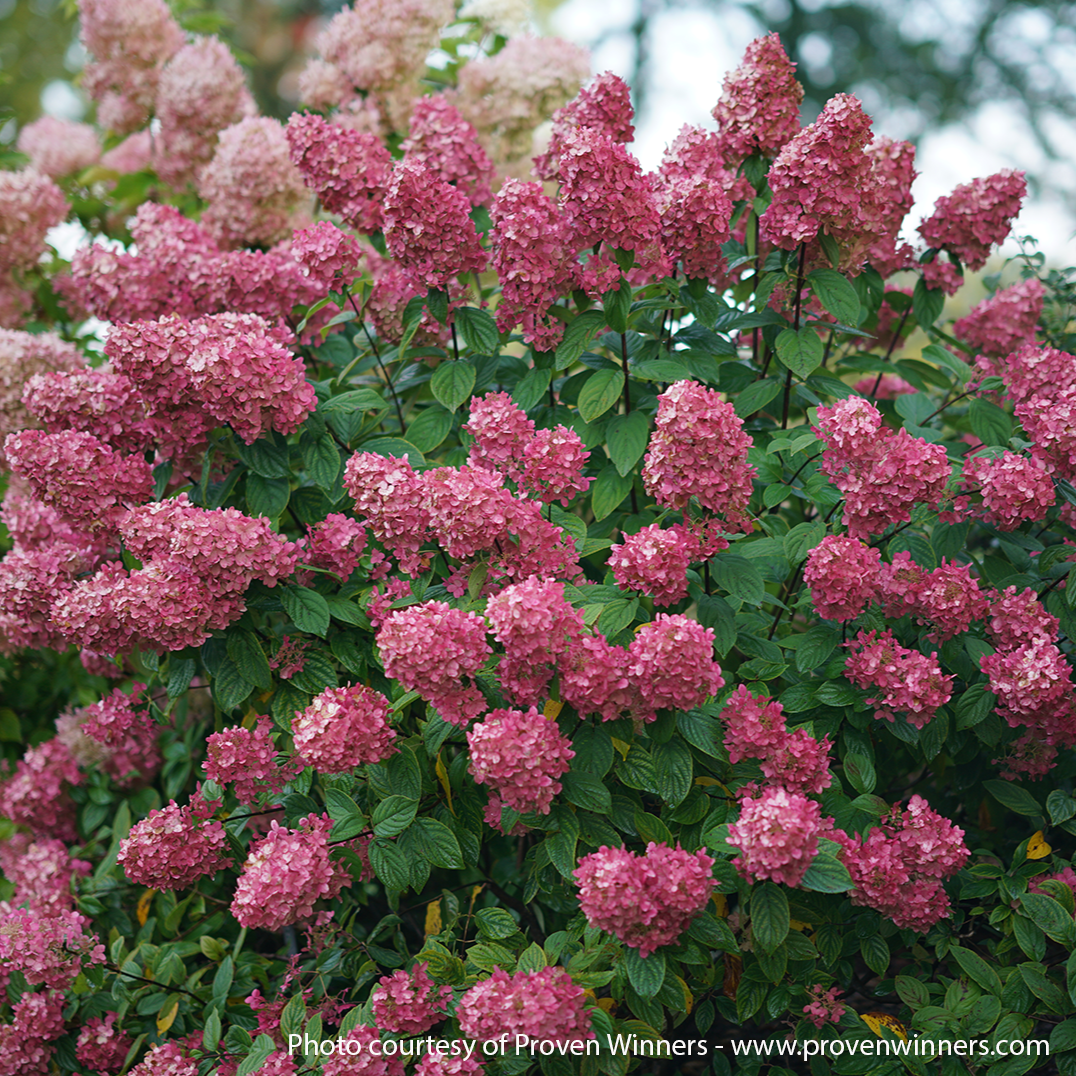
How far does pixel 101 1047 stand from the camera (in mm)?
2516

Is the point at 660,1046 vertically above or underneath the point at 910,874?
underneath

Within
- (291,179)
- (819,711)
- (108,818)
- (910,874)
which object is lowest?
(108,818)

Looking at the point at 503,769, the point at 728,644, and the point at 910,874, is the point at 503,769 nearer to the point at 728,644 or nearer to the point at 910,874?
the point at 728,644

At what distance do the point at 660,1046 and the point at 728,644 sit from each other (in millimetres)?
885

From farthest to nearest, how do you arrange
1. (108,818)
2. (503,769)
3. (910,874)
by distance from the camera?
(108,818) → (910,874) → (503,769)

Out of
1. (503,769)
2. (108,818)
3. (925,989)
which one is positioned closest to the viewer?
(503,769)

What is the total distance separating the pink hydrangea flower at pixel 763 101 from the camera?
248cm

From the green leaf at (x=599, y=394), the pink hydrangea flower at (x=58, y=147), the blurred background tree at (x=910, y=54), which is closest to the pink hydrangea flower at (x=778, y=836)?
the green leaf at (x=599, y=394)

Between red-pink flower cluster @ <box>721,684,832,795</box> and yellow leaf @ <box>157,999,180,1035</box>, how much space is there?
1679mm

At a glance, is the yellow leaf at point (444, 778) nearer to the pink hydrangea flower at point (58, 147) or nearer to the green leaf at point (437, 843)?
the green leaf at point (437, 843)

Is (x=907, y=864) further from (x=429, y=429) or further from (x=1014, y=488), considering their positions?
(x=429, y=429)

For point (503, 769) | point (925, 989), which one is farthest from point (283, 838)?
point (925, 989)

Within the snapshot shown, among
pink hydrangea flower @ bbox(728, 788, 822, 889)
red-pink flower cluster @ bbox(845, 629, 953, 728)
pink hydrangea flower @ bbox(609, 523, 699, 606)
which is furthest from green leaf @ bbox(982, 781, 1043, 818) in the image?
pink hydrangea flower @ bbox(609, 523, 699, 606)

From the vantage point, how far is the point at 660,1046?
2059mm
